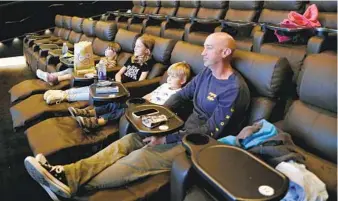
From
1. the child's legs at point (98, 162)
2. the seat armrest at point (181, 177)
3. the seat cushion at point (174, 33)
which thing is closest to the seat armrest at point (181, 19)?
the seat cushion at point (174, 33)

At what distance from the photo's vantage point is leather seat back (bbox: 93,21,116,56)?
378 centimetres

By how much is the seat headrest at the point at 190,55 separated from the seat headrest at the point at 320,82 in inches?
32.8

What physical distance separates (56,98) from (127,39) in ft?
3.50

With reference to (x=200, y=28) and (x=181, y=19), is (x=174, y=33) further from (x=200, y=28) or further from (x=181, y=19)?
(x=200, y=28)

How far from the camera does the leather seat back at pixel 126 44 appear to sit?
3.26 m

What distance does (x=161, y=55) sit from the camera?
8.96 feet

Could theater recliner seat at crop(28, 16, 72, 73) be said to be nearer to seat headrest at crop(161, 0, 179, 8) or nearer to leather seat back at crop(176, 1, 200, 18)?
seat headrest at crop(161, 0, 179, 8)

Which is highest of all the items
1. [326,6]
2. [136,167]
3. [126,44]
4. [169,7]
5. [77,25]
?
[326,6]

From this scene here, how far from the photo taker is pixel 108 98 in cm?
211

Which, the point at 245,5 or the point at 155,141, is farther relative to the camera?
the point at 245,5

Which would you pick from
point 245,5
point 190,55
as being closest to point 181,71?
point 190,55

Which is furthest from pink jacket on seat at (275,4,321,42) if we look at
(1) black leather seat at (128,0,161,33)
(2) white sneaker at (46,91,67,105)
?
(1) black leather seat at (128,0,161,33)

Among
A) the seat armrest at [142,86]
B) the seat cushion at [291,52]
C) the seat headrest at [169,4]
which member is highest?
the seat cushion at [291,52]

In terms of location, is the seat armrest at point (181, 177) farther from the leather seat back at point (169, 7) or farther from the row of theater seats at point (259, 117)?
the leather seat back at point (169, 7)
